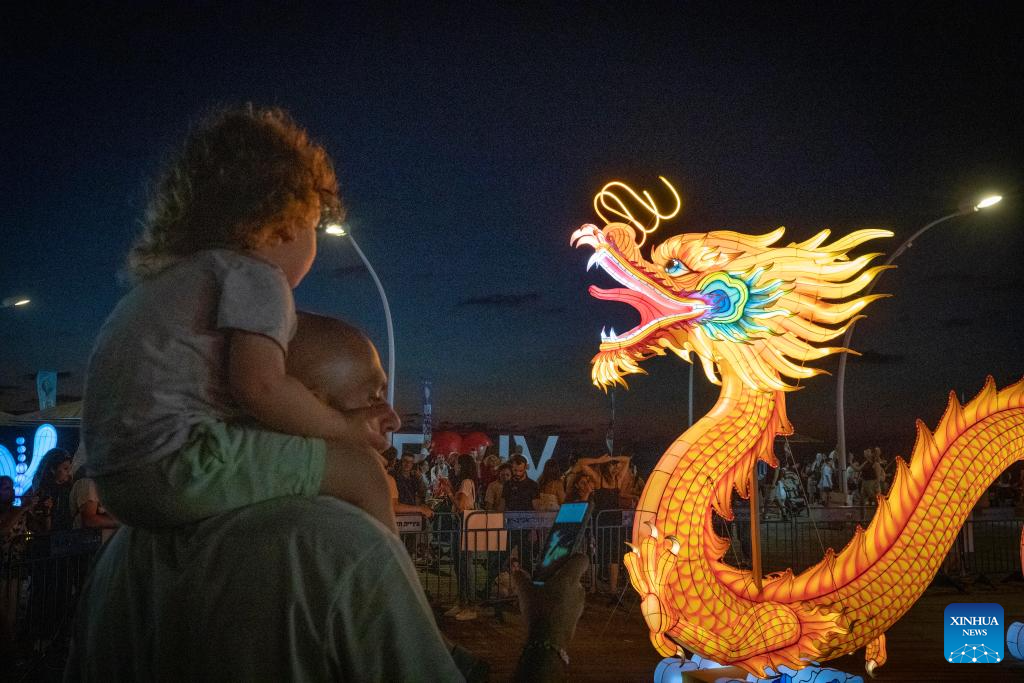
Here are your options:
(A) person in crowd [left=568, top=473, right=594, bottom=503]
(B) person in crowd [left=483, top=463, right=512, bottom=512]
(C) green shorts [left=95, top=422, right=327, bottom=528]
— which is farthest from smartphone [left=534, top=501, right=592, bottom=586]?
(B) person in crowd [left=483, top=463, right=512, bottom=512]

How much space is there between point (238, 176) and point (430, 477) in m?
11.5

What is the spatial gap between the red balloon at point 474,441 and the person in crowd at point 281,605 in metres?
20.6

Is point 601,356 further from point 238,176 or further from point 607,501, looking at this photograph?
point 607,501

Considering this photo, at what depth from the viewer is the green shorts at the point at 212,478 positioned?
1.33 m

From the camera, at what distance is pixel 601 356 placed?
4.77 m

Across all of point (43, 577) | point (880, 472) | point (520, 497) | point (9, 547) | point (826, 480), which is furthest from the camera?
point (826, 480)

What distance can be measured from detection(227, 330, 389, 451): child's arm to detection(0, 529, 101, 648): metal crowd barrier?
5.45m

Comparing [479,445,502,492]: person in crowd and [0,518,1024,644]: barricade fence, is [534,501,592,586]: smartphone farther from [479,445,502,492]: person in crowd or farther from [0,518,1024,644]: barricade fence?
[479,445,502,492]: person in crowd

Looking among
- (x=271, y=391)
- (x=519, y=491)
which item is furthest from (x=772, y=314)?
(x=519, y=491)

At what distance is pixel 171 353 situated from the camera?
1.36 meters

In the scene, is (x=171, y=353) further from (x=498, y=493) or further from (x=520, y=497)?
(x=498, y=493)

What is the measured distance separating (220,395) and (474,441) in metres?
21.5

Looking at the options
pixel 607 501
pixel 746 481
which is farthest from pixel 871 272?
pixel 607 501

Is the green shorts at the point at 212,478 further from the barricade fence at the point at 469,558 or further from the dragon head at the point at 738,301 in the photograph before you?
the dragon head at the point at 738,301
